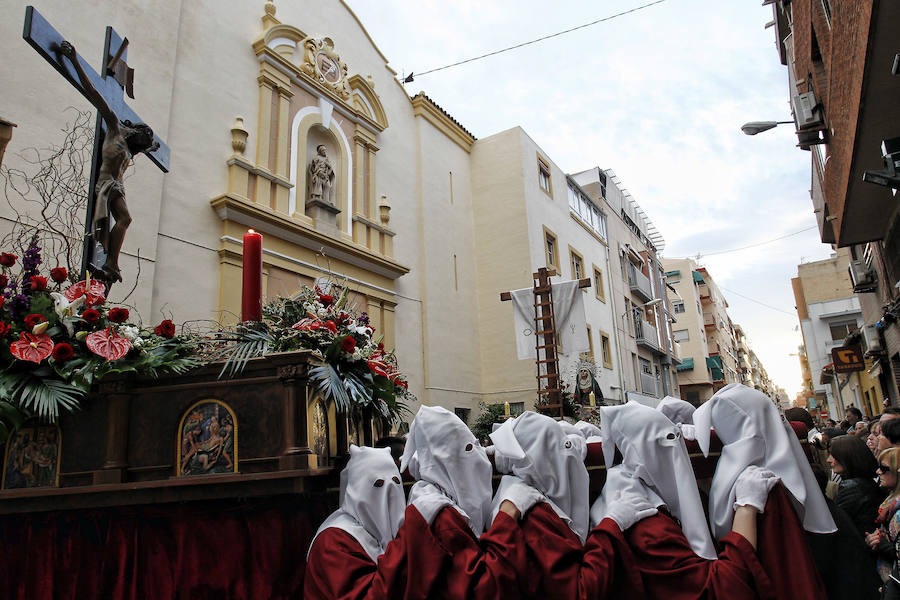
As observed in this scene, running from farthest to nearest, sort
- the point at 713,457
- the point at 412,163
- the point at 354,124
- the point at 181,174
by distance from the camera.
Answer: the point at 412,163 → the point at 354,124 → the point at 181,174 → the point at 713,457

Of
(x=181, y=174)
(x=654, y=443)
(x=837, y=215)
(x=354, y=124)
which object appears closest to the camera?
(x=654, y=443)

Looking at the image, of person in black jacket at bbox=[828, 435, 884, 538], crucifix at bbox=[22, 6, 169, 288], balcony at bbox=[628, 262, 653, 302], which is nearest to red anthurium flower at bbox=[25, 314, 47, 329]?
crucifix at bbox=[22, 6, 169, 288]

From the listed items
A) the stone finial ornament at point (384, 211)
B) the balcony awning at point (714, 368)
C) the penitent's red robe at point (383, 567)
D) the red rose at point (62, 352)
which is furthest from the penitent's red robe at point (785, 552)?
the balcony awning at point (714, 368)

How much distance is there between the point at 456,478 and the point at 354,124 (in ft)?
38.8

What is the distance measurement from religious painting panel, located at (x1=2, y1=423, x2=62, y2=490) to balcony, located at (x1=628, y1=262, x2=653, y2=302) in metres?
25.7

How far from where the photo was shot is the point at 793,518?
7.86ft

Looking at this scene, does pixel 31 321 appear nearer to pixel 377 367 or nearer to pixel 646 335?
pixel 377 367

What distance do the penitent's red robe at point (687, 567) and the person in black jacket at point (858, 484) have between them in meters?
2.10

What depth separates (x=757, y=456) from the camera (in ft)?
8.36

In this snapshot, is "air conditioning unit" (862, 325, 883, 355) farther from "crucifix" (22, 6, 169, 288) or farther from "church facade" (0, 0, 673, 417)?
"crucifix" (22, 6, 169, 288)

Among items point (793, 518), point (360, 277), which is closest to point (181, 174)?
point (360, 277)

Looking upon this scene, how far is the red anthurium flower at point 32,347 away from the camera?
9.51 ft

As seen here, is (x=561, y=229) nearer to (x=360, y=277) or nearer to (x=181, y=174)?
(x=360, y=277)

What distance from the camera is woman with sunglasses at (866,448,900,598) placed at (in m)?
3.51
